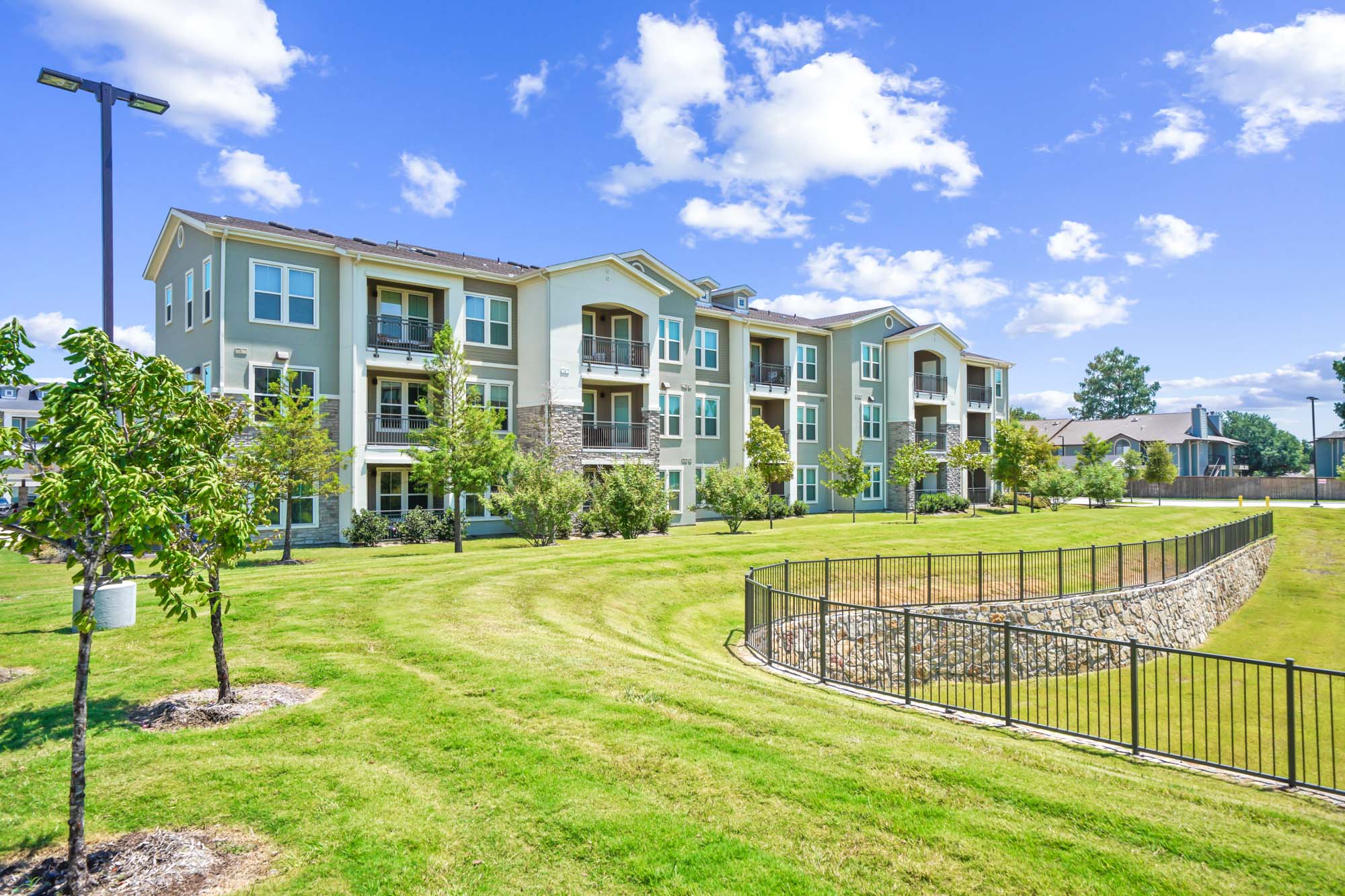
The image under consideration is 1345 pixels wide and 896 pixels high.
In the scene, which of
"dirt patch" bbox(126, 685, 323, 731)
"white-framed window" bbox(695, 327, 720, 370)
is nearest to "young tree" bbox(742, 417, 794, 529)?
"white-framed window" bbox(695, 327, 720, 370)

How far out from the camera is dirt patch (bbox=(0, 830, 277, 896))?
491cm

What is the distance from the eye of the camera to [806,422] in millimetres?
43094

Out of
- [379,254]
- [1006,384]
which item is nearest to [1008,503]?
[1006,384]

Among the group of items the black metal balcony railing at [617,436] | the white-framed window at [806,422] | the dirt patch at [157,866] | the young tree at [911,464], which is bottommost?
the dirt patch at [157,866]

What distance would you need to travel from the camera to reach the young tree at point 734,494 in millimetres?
30203

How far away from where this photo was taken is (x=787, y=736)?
731cm

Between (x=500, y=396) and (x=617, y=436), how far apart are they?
19.1 feet

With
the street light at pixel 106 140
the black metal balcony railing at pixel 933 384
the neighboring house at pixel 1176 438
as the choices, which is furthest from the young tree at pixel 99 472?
the neighboring house at pixel 1176 438

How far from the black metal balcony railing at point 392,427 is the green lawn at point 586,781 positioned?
15.4 metres

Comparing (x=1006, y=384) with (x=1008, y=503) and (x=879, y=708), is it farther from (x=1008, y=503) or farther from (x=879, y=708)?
(x=879, y=708)

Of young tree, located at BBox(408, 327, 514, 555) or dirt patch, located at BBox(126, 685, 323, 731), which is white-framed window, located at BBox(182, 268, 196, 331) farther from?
dirt patch, located at BBox(126, 685, 323, 731)

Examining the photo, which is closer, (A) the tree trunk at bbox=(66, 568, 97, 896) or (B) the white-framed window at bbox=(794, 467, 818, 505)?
(A) the tree trunk at bbox=(66, 568, 97, 896)

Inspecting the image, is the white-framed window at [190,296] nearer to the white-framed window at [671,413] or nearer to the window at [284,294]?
the window at [284,294]

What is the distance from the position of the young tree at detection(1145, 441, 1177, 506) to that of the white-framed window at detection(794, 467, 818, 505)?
35.8 meters
